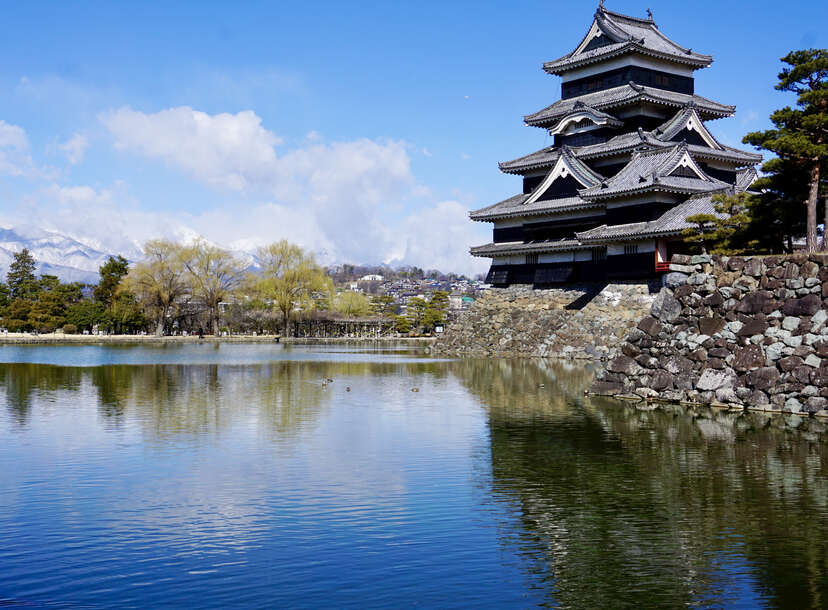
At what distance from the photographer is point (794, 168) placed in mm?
25484

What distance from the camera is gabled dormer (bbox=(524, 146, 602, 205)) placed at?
47.5 metres

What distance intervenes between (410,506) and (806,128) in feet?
63.4

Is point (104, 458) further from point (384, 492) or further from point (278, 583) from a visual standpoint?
point (278, 583)

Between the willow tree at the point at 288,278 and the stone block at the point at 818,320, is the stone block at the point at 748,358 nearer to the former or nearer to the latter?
the stone block at the point at 818,320

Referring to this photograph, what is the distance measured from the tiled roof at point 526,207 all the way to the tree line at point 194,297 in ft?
108

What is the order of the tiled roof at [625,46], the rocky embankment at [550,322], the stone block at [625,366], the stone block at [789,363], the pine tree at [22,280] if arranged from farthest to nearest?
the pine tree at [22,280], the tiled roof at [625,46], the rocky embankment at [550,322], the stone block at [625,366], the stone block at [789,363]

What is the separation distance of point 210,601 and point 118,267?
85142mm

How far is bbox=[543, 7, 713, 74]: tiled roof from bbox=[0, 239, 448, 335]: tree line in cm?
3661

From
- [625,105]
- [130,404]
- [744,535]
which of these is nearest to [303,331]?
[625,105]

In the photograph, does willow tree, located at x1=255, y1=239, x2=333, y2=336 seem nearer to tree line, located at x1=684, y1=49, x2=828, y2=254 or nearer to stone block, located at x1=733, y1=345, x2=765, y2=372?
tree line, located at x1=684, y1=49, x2=828, y2=254

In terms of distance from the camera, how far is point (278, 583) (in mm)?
8078

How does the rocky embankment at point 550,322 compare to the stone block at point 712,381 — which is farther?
the rocky embankment at point 550,322

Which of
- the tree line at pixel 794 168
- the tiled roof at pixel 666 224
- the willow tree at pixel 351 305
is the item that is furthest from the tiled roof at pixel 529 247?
the willow tree at pixel 351 305

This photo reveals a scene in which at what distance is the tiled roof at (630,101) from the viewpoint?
48.3 m
